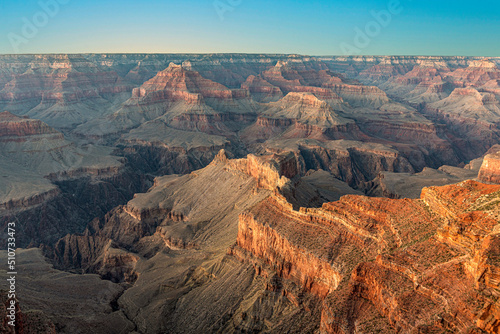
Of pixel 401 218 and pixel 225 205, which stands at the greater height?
pixel 401 218

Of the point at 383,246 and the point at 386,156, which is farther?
the point at 386,156

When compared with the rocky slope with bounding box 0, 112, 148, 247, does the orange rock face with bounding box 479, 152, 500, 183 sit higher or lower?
higher

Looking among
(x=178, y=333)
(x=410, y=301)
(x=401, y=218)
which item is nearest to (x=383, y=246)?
(x=401, y=218)

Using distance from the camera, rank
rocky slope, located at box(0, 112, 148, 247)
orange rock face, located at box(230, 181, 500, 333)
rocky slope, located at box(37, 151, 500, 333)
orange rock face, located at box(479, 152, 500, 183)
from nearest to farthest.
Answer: orange rock face, located at box(230, 181, 500, 333) < rocky slope, located at box(37, 151, 500, 333) < orange rock face, located at box(479, 152, 500, 183) < rocky slope, located at box(0, 112, 148, 247)

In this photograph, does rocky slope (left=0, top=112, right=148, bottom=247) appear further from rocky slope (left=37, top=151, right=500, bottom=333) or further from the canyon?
rocky slope (left=37, top=151, right=500, bottom=333)

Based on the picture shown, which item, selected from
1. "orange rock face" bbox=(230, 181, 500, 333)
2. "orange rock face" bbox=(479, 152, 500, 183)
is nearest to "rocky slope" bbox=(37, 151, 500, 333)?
Result: "orange rock face" bbox=(230, 181, 500, 333)

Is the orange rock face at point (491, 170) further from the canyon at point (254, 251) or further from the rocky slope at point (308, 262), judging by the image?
the rocky slope at point (308, 262)

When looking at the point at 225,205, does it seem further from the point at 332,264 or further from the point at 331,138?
the point at 331,138

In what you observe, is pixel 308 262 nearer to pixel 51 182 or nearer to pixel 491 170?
pixel 491 170
